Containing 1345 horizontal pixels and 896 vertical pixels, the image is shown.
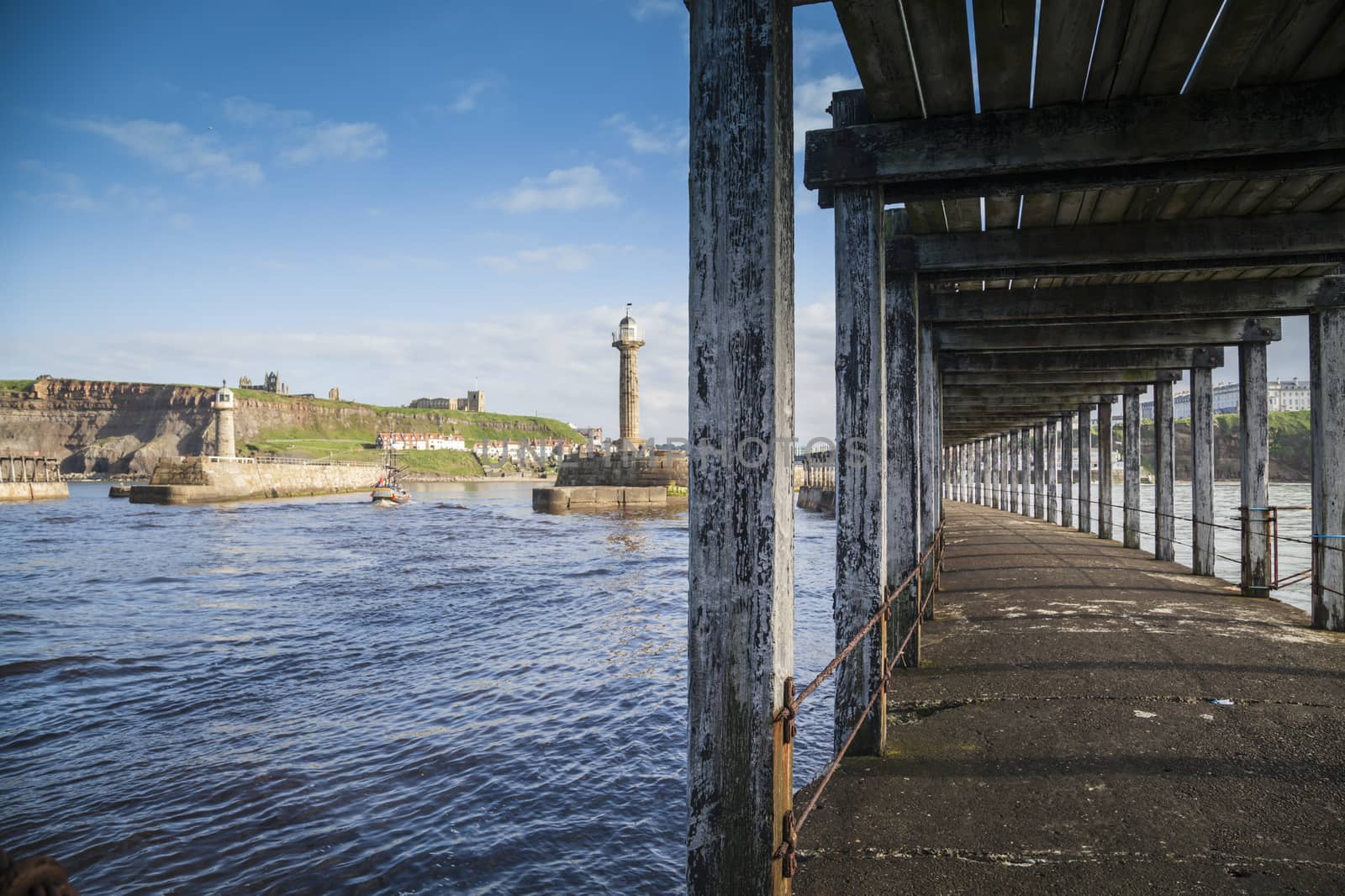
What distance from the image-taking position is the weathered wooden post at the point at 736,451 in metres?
2.30

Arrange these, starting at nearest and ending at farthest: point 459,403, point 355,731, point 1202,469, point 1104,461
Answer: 1. point 355,731
2. point 1202,469
3. point 1104,461
4. point 459,403

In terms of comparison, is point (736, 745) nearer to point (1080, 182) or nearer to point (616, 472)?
point (1080, 182)

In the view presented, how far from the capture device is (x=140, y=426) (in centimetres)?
12775

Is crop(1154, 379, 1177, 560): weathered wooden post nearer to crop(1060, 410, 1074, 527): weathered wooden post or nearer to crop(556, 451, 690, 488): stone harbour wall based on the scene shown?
crop(1060, 410, 1074, 527): weathered wooden post

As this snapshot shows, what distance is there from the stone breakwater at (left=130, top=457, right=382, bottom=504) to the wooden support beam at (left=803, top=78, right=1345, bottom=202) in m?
61.6

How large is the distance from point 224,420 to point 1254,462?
64857 mm

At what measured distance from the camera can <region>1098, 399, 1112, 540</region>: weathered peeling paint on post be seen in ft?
56.1

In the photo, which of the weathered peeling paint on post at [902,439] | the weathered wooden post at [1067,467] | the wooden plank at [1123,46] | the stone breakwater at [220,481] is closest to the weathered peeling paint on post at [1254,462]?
the weathered peeling paint on post at [902,439]

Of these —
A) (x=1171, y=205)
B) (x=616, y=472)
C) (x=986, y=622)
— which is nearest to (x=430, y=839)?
(x=986, y=622)

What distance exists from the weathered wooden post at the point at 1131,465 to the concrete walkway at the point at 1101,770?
8.08 metres

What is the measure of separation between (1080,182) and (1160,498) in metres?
10.8

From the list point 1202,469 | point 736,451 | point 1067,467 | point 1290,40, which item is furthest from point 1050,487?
point 736,451

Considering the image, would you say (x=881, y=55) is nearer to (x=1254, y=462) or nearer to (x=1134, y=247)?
(x=1134, y=247)

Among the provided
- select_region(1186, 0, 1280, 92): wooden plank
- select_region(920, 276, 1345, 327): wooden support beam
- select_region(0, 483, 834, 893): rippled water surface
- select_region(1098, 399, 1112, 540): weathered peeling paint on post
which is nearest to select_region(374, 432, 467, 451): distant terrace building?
select_region(0, 483, 834, 893): rippled water surface
